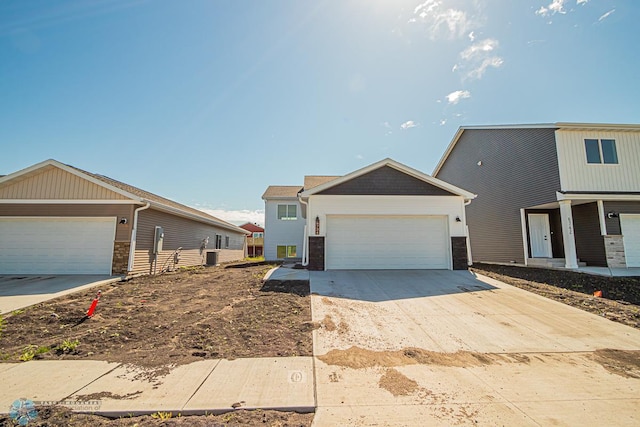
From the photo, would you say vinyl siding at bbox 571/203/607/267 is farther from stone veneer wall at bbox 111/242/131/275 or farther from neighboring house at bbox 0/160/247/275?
stone veneer wall at bbox 111/242/131/275

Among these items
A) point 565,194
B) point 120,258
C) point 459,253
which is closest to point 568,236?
point 565,194

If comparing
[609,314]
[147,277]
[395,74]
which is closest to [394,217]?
[395,74]

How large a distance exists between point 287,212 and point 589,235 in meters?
15.6

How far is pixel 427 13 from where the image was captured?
8.39 metres

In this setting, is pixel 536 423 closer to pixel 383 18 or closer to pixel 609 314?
pixel 609 314

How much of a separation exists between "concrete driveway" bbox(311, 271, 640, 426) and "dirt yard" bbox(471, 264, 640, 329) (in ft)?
1.99

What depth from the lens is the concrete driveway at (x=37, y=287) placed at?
623cm

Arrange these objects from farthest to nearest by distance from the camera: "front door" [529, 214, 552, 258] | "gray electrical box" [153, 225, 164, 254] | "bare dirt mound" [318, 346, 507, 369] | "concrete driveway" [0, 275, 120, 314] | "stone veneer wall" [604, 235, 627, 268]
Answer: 1. "front door" [529, 214, 552, 258]
2. "gray electrical box" [153, 225, 164, 254]
3. "stone veneer wall" [604, 235, 627, 268]
4. "concrete driveway" [0, 275, 120, 314]
5. "bare dirt mound" [318, 346, 507, 369]

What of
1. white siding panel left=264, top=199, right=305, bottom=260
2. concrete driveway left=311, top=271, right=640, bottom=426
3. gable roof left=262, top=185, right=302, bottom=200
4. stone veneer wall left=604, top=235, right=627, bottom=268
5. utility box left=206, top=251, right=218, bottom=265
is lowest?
concrete driveway left=311, top=271, right=640, bottom=426

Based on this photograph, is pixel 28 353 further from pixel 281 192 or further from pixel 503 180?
pixel 503 180

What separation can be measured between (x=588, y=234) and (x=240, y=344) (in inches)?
596

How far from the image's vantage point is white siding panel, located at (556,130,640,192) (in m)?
11.3

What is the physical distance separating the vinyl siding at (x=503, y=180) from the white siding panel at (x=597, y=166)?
40cm

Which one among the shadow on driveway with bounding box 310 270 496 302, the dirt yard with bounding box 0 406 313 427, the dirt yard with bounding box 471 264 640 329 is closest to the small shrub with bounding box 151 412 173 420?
the dirt yard with bounding box 0 406 313 427
